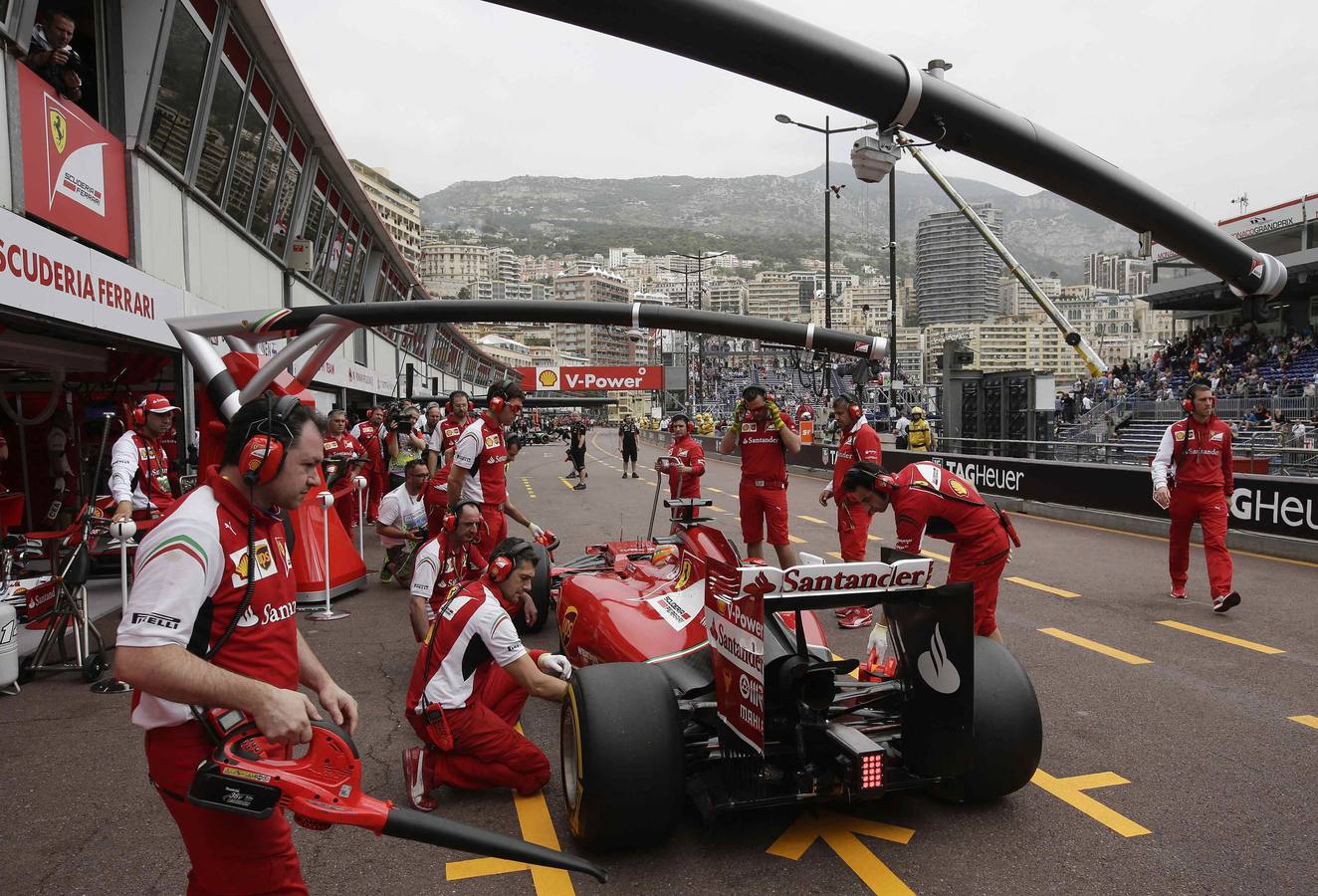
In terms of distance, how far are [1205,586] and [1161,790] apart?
210 inches

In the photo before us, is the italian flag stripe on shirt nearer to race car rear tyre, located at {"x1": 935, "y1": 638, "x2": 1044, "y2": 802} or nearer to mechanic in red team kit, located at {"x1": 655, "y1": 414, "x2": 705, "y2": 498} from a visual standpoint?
race car rear tyre, located at {"x1": 935, "y1": 638, "x2": 1044, "y2": 802}

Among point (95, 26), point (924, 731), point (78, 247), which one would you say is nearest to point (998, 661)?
point (924, 731)

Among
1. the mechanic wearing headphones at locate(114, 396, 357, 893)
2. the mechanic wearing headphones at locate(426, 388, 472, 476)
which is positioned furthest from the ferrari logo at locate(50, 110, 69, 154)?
the mechanic wearing headphones at locate(114, 396, 357, 893)

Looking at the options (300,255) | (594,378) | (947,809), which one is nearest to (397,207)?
(594,378)

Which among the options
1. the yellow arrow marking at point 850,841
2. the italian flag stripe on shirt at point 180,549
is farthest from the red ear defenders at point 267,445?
the yellow arrow marking at point 850,841

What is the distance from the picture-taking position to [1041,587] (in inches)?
329

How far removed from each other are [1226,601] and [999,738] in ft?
16.2

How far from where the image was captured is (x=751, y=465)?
794 cm

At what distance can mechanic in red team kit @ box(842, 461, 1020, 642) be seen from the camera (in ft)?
14.8

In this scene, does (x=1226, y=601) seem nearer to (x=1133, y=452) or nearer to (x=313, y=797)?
(x=313, y=797)

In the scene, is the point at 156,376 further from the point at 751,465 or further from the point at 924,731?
the point at 924,731

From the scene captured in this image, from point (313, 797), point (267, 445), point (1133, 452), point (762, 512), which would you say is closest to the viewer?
point (313, 797)

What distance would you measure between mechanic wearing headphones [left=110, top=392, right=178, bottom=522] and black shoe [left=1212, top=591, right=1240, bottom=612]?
8809 millimetres

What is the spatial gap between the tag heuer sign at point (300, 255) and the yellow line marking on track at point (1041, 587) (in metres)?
15.1
